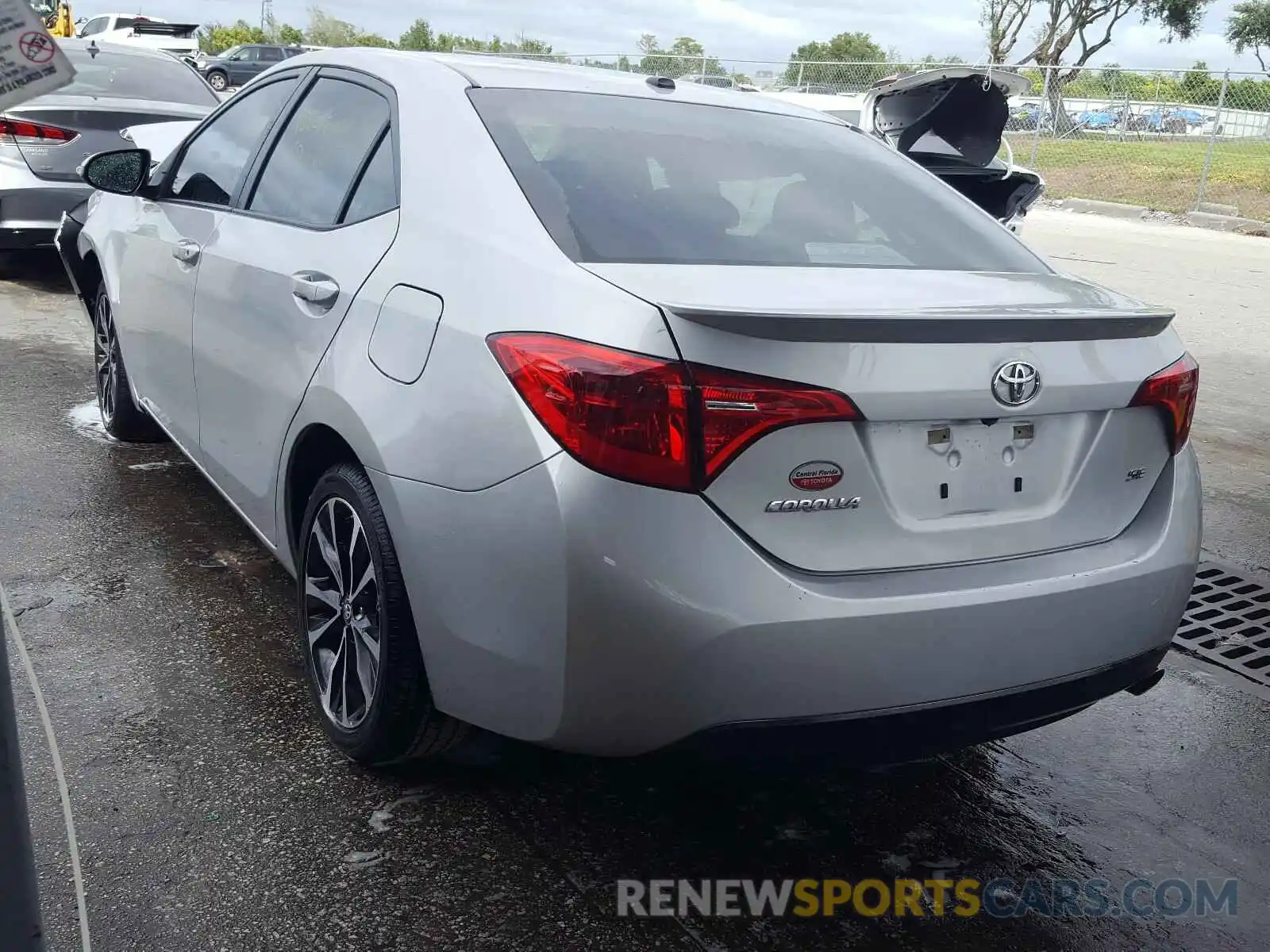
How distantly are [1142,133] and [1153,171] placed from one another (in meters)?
0.90

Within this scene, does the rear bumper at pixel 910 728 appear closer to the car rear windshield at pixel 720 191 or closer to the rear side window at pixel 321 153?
the car rear windshield at pixel 720 191

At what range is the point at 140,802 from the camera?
8.58 feet

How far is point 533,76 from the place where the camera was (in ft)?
10.1

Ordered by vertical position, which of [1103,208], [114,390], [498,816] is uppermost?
[114,390]

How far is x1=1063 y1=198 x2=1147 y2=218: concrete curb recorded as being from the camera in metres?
20.3

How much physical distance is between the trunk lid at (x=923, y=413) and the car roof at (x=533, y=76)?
0.93 meters

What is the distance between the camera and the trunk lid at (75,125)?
7785 millimetres

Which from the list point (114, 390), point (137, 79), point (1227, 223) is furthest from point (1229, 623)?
point (1227, 223)

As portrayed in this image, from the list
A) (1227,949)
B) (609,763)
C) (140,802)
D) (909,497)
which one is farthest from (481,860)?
(1227,949)

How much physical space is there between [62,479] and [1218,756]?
13.4 ft

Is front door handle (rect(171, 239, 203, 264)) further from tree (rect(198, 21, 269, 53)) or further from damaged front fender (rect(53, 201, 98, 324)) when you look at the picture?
tree (rect(198, 21, 269, 53))

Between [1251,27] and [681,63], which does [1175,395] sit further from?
[1251,27]

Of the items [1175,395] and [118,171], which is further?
[118,171]

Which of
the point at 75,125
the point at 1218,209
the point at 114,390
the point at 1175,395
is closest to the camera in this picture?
the point at 1175,395
